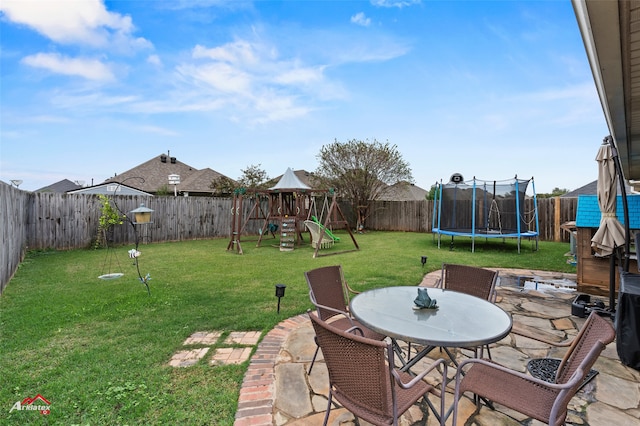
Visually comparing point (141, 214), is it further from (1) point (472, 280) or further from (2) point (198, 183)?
(2) point (198, 183)

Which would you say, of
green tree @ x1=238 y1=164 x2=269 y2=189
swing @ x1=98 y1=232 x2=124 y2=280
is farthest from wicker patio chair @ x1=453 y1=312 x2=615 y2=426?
green tree @ x1=238 y1=164 x2=269 y2=189

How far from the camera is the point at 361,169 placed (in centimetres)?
1493

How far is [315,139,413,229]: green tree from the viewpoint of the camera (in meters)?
14.8

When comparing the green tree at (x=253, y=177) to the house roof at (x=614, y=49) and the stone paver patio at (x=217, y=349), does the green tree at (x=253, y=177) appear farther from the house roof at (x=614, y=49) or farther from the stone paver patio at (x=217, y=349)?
the house roof at (x=614, y=49)

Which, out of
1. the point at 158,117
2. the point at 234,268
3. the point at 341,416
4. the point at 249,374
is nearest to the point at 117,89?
the point at 158,117

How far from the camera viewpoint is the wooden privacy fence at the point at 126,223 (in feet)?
19.5

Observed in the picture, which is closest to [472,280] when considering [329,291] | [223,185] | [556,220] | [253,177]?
[329,291]

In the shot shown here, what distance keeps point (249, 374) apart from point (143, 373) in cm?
86

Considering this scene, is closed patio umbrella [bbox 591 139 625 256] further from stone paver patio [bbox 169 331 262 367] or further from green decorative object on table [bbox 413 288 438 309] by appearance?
stone paver patio [bbox 169 331 262 367]

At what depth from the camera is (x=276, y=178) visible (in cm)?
2103

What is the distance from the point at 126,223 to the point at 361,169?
10421 mm

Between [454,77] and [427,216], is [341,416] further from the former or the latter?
[427,216]

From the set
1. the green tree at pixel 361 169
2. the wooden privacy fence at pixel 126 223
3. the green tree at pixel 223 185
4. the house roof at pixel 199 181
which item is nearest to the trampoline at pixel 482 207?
the wooden privacy fence at pixel 126 223

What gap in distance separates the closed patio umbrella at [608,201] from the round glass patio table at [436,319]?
8.49 feet
